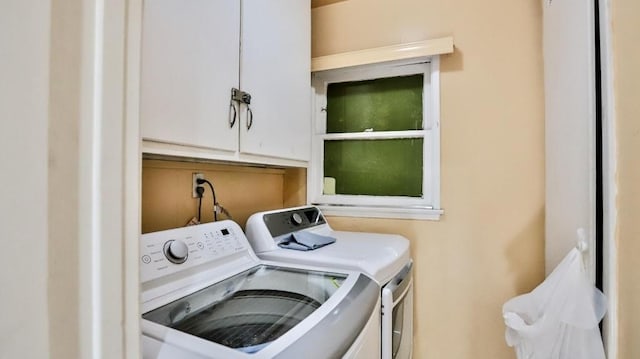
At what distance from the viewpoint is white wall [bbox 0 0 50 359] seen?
283mm

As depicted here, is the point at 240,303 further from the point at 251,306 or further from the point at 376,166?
the point at 376,166

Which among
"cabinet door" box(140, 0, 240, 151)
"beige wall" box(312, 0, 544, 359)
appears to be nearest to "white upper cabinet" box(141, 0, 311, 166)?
"cabinet door" box(140, 0, 240, 151)

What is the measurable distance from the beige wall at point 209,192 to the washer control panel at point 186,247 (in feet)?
0.80

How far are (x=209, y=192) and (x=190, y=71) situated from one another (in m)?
0.67

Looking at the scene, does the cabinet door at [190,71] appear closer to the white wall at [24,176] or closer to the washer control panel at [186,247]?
the washer control panel at [186,247]

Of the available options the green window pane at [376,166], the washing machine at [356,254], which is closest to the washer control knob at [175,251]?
the washing machine at [356,254]

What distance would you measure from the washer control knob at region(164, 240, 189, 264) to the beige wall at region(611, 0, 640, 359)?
140 centimetres

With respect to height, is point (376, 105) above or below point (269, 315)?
above

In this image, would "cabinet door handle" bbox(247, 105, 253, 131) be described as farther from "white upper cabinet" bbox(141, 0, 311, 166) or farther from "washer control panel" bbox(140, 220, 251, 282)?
"washer control panel" bbox(140, 220, 251, 282)

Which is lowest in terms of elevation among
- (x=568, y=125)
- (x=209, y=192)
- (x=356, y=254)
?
(x=356, y=254)

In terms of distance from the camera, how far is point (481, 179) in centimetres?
167

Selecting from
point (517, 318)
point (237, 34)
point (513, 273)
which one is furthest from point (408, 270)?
point (237, 34)

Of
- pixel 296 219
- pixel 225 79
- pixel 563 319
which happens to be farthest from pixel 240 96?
pixel 563 319

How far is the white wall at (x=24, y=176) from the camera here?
A: 28 centimetres
